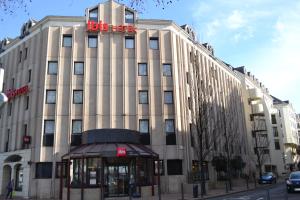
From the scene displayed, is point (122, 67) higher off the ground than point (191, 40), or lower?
lower

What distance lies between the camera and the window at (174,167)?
Answer: 3050cm

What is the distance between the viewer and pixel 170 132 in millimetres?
31688

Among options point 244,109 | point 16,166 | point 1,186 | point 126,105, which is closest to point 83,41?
point 126,105

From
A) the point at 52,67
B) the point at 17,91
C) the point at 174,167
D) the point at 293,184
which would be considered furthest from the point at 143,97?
the point at 293,184

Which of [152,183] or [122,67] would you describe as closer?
[152,183]

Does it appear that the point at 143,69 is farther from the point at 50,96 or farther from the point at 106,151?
the point at 106,151

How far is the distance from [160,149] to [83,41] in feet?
42.5

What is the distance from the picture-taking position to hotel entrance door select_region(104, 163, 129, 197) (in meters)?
26.6

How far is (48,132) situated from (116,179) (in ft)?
25.8

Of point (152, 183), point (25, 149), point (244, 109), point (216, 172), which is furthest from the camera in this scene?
point (244, 109)

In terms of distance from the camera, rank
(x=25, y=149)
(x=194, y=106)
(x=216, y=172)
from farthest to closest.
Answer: (x=216, y=172) → (x=194, y=106) → (x=25, y=149)

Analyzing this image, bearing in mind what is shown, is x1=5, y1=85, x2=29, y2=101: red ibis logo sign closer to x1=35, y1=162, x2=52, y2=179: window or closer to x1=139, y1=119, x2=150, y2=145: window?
x1=35, y1=162, x2=52, y2=179: window

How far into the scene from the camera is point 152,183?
2748 cm

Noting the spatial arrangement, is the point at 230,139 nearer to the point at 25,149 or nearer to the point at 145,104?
the point at 145,104
